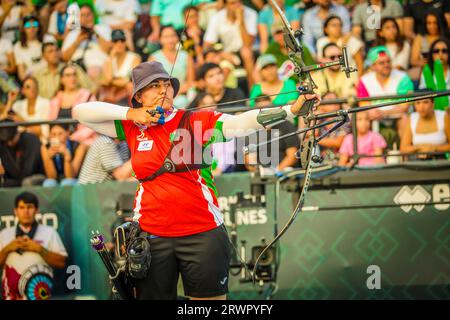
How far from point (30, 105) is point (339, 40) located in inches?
142

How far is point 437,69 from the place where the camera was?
938cm

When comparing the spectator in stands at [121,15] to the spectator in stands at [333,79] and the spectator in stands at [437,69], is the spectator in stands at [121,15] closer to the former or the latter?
the spectator in stands at [333,79]

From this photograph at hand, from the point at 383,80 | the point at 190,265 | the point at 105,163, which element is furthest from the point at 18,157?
the point at 190,265

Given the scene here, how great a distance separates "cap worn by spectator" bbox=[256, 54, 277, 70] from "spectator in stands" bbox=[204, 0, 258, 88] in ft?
2.10

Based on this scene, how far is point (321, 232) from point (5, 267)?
10.0 ft

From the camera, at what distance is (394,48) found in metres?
9.97

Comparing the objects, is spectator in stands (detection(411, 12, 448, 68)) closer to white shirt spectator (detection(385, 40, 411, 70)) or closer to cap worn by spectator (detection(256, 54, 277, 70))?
white shirt spectator (detection(385, 40, 411, 70))

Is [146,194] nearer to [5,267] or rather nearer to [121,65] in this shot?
[5,267]

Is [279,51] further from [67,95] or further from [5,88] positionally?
[5,88]

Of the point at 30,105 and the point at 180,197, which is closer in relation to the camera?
the point at 180,197

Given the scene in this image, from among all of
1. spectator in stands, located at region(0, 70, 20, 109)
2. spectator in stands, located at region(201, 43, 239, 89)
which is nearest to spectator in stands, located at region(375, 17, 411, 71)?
spectator in stands, located at region(201, 43, 239, 89)

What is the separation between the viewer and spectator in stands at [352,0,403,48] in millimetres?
10156

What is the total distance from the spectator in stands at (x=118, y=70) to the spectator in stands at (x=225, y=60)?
2.76 ft
